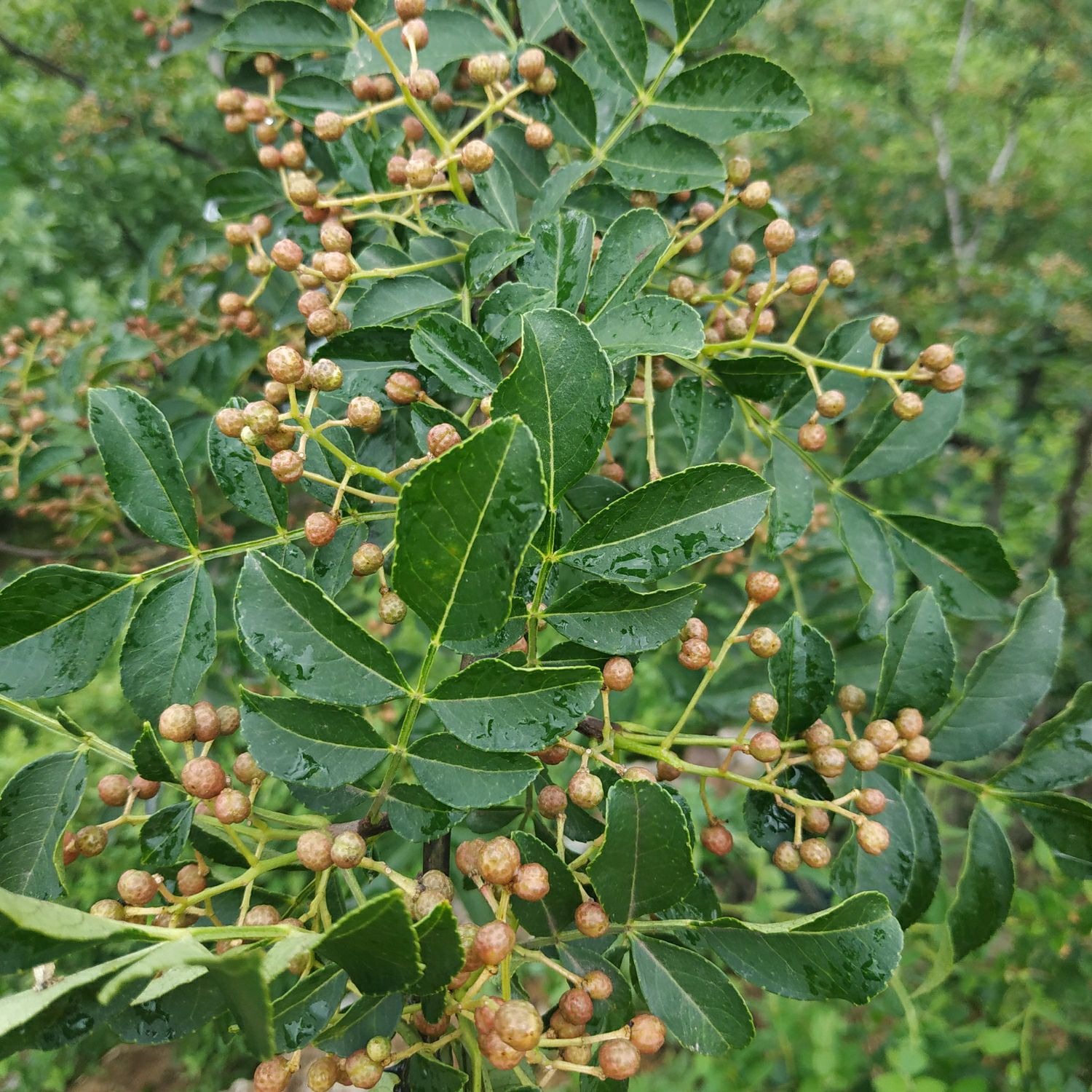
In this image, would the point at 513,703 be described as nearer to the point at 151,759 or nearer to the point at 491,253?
the point at 151,759

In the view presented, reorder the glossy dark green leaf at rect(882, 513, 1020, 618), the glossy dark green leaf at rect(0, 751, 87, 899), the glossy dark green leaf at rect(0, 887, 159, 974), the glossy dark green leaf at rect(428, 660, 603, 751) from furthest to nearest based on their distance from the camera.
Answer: the glossy dark green leaf at rect(882, 513, 1020, 618)
the glossy dark green leaf at rect(0, 751, 87, 899)
the glossy dark green leaf at rect(428, 660, 603, 751)
the glossy dark green leaf at rect(0, 887, 159, 974)

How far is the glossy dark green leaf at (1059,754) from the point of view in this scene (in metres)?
0.87

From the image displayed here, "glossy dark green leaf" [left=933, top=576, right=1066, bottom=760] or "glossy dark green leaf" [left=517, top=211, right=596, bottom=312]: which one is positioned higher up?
"glossy dark green leaf" [left=517, top=211, right=596, bottom=312]

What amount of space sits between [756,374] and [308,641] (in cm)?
60

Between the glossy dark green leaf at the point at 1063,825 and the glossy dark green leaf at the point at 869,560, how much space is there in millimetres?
255

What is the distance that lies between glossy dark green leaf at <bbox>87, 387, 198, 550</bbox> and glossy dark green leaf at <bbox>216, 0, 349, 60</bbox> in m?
0.64

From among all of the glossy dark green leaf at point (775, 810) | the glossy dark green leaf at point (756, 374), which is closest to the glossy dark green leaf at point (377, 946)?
the glossy dark green leaf at point (775, 810)

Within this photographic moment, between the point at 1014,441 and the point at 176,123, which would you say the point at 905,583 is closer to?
the point at 1014,441

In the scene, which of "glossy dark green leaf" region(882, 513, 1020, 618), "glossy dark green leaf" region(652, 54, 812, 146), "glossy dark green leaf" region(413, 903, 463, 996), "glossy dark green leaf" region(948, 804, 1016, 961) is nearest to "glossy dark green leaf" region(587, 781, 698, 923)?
"glossy dark green leaf" region(413, 903, 463, 996)

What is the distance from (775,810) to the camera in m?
0.85

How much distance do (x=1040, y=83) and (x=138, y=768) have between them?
6.34 m

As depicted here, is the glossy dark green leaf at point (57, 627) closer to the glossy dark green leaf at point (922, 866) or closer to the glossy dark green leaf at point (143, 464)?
the glossy dark green leaf at point (143, 464)

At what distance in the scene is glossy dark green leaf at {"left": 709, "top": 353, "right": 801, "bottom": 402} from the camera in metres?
0.88

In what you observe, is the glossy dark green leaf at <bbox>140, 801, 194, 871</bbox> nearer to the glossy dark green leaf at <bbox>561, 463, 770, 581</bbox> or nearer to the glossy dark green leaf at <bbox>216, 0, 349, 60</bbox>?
the glossy dark green leaf at <bbox>561, 463, 770, 581</bbox>
